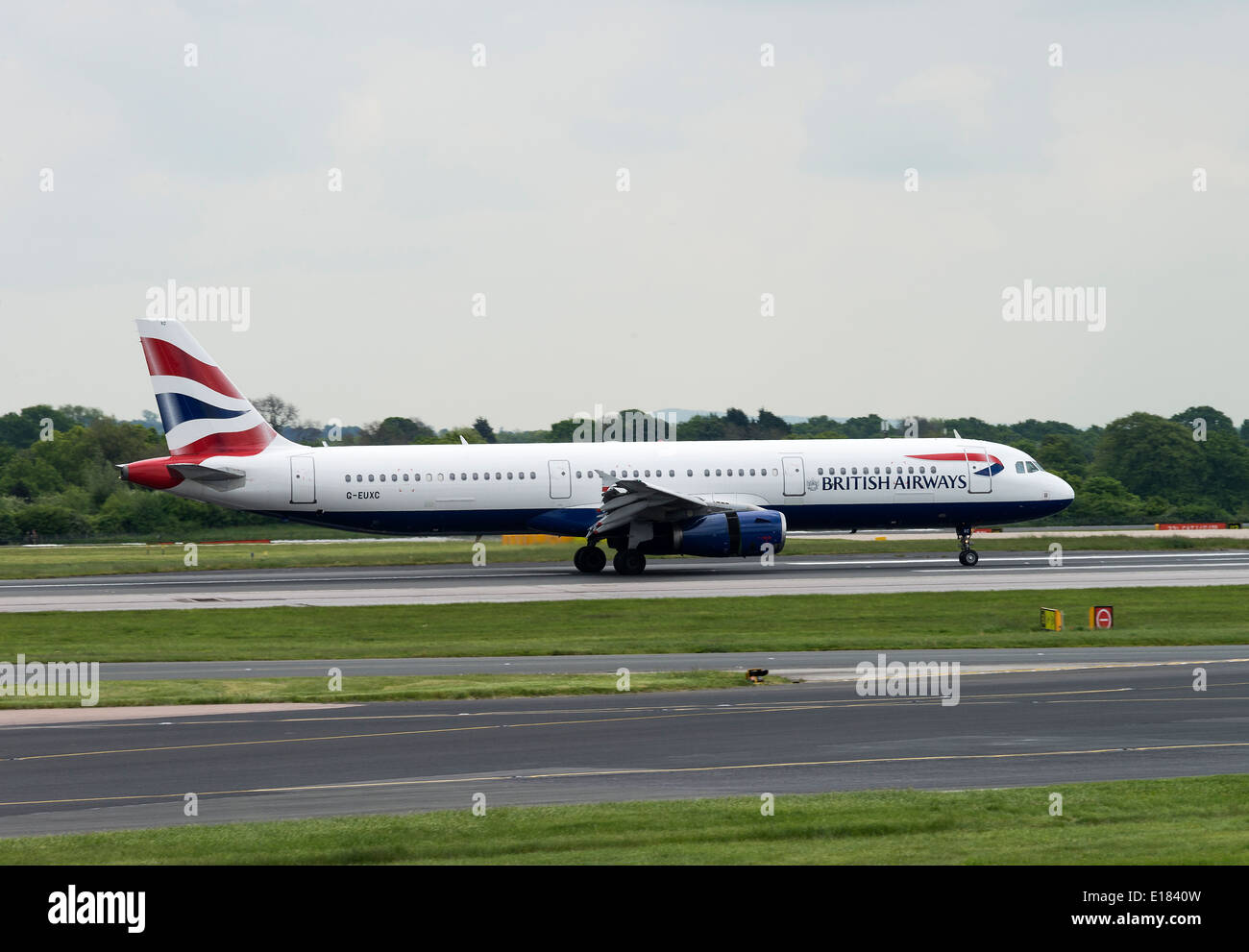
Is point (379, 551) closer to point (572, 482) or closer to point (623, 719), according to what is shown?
point (572, 482)

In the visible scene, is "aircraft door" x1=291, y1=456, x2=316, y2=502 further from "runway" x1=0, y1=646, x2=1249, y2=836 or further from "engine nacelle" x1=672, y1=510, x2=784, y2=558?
"runway" x1=0, y1=646, x2=1249, y2=836

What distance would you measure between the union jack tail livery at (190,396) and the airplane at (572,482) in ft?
0.16

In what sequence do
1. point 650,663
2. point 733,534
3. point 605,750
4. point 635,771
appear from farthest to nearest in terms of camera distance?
1. point 733,534
2. point 650,663
3. point 605,750
4. point 635,771

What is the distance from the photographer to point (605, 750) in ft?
63.0

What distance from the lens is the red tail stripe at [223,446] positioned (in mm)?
48375

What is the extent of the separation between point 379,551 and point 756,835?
1996 inches

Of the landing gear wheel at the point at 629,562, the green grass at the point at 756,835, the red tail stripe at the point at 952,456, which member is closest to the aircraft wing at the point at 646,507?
the landing gear wheel at the point at 629,562

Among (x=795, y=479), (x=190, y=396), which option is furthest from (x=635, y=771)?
(x=190, y=396)

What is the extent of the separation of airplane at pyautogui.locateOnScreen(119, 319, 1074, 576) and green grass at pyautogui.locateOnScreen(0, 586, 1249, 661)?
26.6ft

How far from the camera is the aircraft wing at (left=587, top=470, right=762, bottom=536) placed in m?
47.4
